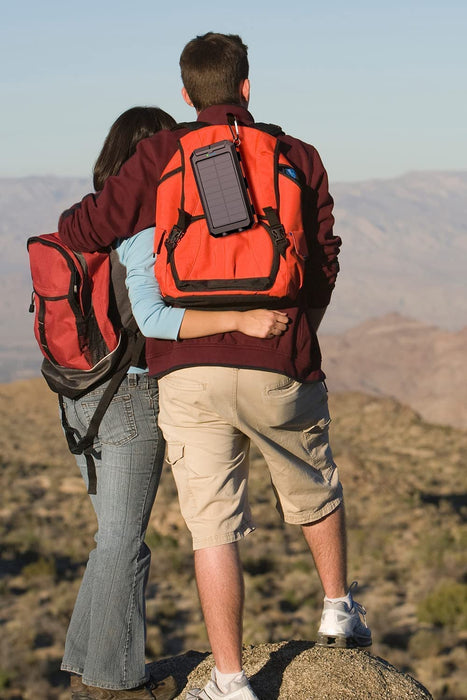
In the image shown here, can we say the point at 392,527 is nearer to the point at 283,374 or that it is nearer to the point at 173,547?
the point at 173,547

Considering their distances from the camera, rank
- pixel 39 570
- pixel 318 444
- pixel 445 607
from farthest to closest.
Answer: pixel 39 570 < pixel 445 607 < pixel 318 444

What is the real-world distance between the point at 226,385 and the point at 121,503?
0.66 metres

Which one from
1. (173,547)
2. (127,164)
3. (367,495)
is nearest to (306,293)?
(127,164)

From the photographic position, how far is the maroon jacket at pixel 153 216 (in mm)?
2635

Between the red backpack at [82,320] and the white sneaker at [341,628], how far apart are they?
1.13m

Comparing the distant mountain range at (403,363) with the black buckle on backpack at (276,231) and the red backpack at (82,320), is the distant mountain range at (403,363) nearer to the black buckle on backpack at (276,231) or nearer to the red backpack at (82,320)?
the red backpack at (82,320)

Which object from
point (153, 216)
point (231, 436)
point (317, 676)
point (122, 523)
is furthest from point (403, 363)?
point (153, 216)

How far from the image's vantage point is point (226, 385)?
2645 mm

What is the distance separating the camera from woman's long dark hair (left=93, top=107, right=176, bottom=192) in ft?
9.48

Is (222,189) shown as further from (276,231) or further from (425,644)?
(425,644)

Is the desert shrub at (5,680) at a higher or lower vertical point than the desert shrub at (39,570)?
higher

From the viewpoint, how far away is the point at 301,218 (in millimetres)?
2594

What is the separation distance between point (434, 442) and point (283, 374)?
29499mm

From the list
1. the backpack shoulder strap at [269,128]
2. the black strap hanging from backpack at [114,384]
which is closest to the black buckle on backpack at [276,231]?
the backpack shoulder strap at [269,128]
